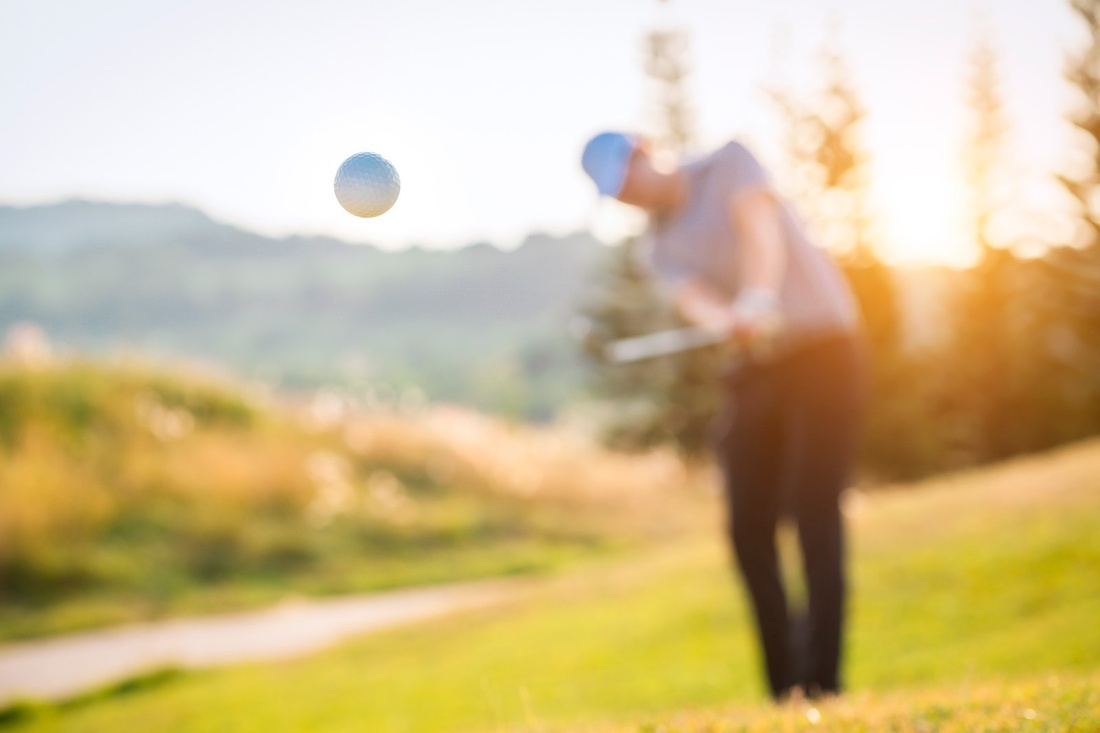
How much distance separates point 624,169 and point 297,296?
6111 cm

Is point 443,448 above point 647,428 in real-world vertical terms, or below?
above

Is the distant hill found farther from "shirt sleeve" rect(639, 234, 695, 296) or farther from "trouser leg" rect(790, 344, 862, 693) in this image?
"trouser leg" rect(790, 344, 862, 693)

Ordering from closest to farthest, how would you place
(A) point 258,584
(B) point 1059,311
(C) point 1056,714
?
1. (C) point 1056,714
2. (A) point 258,584
3. (B) point 1059,311

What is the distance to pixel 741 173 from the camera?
4.23 m

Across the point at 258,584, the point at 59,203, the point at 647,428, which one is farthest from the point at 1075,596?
the point at 59,203

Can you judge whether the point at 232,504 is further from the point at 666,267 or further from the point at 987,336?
the point at 987,336

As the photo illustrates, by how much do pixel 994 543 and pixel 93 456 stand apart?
1140 centimetres

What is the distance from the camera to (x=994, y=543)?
372 inches

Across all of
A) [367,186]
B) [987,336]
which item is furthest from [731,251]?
[987,336]

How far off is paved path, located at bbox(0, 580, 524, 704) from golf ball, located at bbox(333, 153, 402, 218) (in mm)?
7774

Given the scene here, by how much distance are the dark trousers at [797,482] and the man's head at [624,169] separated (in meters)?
0.81

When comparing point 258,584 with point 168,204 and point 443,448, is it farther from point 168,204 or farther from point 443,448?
point 168,204

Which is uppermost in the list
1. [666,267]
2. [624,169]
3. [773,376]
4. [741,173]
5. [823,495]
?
[624,169]

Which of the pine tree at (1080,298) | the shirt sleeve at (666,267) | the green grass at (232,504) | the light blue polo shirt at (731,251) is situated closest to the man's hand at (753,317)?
the light blue polo shirt at (731,251)
